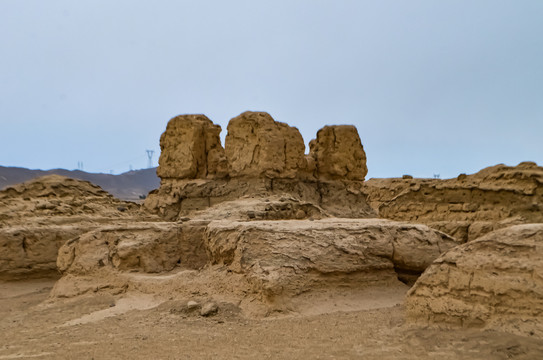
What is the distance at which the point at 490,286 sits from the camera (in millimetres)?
3496

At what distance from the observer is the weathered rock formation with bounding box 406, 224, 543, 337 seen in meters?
3.28

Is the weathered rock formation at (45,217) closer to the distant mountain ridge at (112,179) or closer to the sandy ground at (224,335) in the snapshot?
the sandy ground at (224,335)

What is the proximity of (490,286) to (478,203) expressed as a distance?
545cm

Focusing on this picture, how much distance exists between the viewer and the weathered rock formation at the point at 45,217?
7.87 meters

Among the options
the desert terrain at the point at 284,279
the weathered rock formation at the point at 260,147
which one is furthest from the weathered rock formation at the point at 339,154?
the desert terrain at the point at 284,279

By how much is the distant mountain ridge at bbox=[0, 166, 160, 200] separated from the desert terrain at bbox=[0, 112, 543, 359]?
130 ft

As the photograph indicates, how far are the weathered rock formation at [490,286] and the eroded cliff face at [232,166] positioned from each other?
7971 mm

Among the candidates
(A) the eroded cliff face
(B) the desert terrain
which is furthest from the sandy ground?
(A) the eroded cliff face

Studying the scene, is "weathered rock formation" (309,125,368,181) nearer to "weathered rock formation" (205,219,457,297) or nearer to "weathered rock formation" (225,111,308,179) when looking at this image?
"weathered rock formation" (225,111,308,179)

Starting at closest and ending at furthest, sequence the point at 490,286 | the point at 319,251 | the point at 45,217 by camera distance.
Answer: the point at 490,286 → the point at 319,251 → the point at 45,217

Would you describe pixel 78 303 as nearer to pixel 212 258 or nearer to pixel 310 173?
pixel 212 258

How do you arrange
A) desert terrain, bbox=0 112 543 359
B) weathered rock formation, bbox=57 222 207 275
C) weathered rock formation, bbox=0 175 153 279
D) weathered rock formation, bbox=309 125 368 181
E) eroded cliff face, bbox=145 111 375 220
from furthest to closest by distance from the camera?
weathered rock formation, bbox=309 125 368 181 → eroded cliff face, bbox=145 111 375 220 → weathered rock formation, bbox=0 175 153 279 → weathered rock formation, bbox=57 222 207 275 → desert terrain, bbox=0 112 543 359

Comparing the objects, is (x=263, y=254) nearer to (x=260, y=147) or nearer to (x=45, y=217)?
(x=45, y=217)

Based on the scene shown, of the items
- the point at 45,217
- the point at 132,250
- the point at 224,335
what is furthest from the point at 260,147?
the point at 224,335
